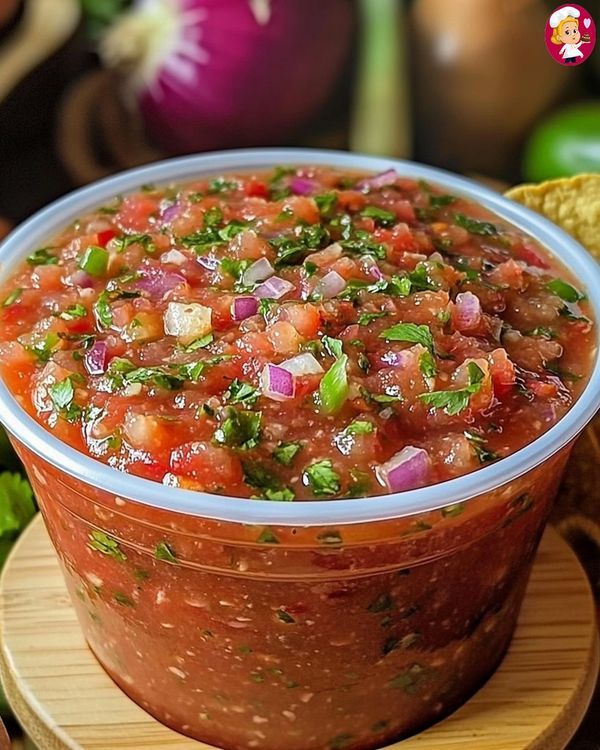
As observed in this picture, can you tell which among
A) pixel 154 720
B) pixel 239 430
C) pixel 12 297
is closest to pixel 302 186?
pixel 12 297

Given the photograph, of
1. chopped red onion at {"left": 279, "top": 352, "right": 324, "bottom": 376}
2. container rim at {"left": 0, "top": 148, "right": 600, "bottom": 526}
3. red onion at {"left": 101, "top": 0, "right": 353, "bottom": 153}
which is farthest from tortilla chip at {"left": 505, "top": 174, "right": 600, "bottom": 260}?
red onion at {"left": 101, "top": 0, "right": 353, "bottom": 153}

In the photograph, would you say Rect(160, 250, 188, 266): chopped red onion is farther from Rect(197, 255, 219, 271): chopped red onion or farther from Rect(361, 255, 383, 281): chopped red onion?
Rect(361, 255, 383, 281): chopped red onion

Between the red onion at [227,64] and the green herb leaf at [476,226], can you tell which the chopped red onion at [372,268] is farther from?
the red onion at [227,64]

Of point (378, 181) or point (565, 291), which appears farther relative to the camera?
point (378, 181)

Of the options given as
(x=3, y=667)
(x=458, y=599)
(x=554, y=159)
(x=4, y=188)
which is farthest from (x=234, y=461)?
(x=4, y=188)

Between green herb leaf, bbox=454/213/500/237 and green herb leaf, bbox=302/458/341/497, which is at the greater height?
green herb leaf, bbox=302/458/341/497

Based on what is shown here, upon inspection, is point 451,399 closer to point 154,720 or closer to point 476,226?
point 476,226

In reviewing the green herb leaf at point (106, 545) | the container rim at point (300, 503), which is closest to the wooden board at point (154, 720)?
the green herb leaf at point (106, 545)
